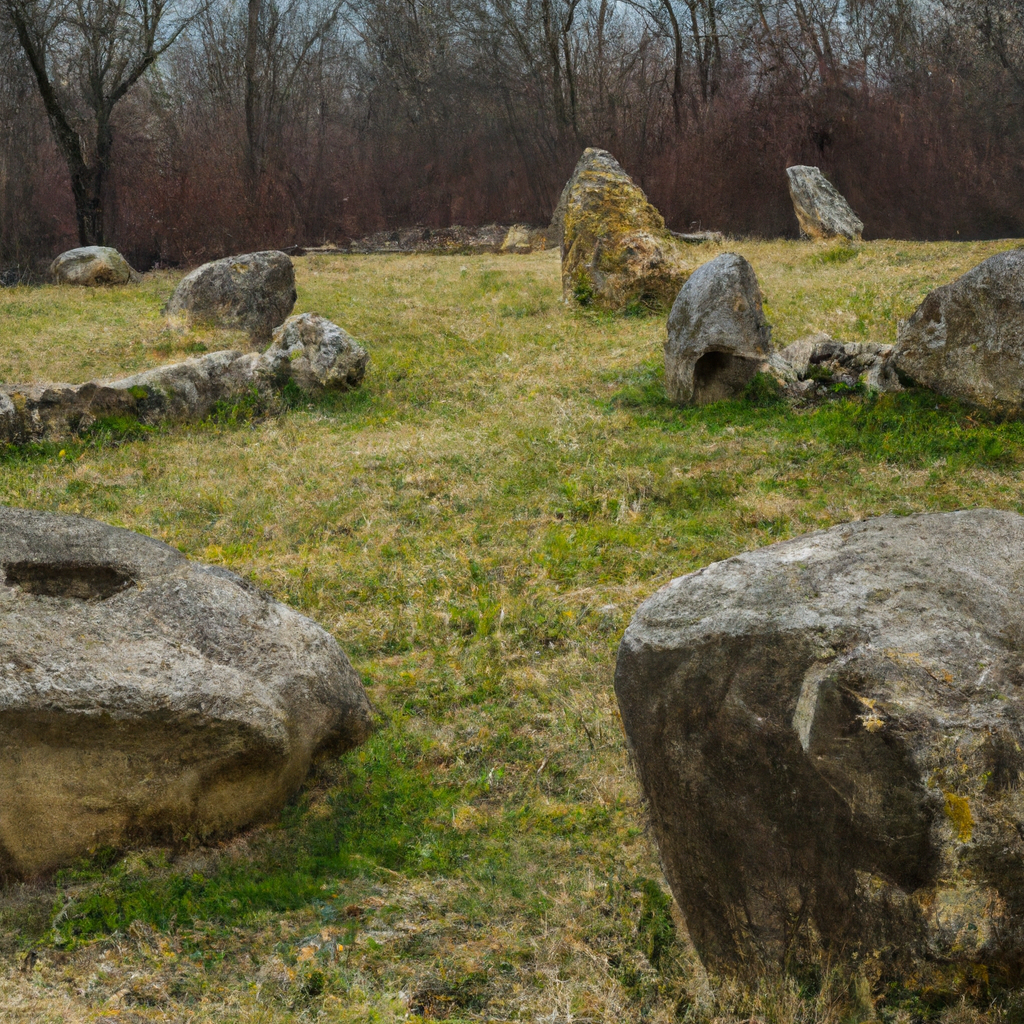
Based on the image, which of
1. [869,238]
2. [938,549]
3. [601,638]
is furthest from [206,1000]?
[869,238]

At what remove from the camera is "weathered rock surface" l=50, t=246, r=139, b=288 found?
19.3 metres

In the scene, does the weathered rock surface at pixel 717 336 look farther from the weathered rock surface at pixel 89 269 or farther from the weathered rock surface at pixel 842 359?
the weathered rock surface at pixel 89 269

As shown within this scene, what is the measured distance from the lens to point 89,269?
19.3 m

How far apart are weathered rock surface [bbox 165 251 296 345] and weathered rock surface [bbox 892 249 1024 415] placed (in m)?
8.68

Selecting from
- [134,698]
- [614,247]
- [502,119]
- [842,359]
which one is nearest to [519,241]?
→ [502,119]

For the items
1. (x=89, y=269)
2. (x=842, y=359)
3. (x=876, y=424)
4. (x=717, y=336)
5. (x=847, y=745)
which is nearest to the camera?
(x=847, y=745)

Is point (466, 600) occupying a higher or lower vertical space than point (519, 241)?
lower

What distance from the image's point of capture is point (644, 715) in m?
3.04

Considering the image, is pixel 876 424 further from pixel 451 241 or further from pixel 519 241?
pixel 451 241

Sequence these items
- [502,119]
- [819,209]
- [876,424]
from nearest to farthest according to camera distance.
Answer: [876,424], [819,209], [502,119]

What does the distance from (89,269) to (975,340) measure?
16771 mm

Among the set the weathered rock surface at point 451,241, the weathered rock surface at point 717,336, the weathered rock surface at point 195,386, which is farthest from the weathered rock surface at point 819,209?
the weathered rock surface at point 195,386

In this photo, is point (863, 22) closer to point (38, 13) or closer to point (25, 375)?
point (38, 13)

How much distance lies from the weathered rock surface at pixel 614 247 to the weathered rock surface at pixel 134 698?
1066 centimetres
